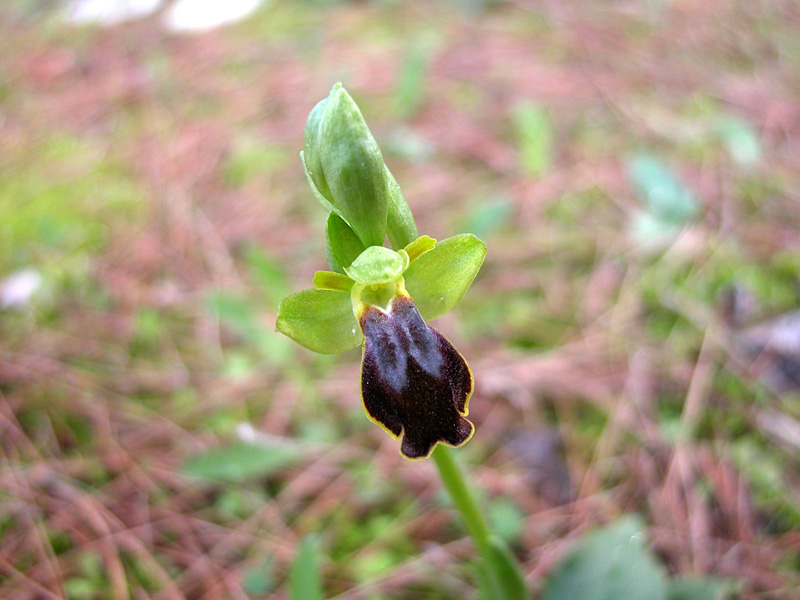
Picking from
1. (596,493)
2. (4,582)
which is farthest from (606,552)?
(4,582)

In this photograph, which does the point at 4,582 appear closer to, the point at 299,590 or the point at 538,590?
the point at 299,590

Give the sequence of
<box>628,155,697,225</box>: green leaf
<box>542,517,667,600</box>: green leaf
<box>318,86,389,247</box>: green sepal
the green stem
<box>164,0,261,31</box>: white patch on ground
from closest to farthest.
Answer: <box>318,86,389,247</box>: green sepal
the green stem
<box>542,517,667,600</box>: green leaf
<box>628,155,697,225</box>: green leaf
<box>164,0,261,31</box>: white patch on ground

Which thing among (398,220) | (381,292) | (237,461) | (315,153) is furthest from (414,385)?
(237,461)

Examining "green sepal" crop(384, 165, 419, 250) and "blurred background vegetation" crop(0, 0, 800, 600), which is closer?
"green sepal" crop(384, 165, 419, 250)

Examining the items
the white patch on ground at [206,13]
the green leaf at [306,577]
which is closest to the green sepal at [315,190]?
the green leaf at [306,577]

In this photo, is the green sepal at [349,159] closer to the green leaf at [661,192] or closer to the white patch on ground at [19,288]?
the green leaf at [661,192]

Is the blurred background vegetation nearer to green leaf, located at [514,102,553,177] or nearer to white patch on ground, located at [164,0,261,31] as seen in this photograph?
green leaf, located at [514,102,553,177]

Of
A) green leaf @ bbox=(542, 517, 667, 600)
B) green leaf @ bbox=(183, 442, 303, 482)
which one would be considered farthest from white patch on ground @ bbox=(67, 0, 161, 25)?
green leaf @ bbox=(542, 517, 667, 600)
